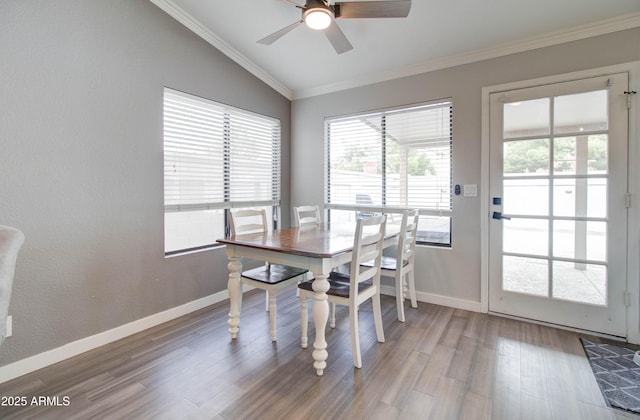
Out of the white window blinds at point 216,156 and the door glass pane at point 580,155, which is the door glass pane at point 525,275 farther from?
the white window blinds at point 216,156

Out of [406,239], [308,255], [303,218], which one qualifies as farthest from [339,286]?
[303,218]

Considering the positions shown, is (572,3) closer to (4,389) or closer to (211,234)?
(211,234)

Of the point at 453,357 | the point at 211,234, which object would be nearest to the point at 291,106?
the point at 211,234

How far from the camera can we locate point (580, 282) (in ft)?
8.36

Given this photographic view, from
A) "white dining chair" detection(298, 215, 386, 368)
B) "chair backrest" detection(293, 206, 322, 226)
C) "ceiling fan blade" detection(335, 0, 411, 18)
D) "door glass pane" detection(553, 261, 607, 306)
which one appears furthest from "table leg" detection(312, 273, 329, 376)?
"door glass pane" detection(553, 261, 607, 306)

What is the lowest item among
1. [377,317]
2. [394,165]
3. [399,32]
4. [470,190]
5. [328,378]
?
[328,378]

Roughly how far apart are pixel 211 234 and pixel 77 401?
5.72 ft

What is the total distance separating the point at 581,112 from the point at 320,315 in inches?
103

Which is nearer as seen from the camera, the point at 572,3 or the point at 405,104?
the point at 572,3

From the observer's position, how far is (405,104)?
3299mm

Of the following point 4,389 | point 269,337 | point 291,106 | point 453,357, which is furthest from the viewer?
point 291,106

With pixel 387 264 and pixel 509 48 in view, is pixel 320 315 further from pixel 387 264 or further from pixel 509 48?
pixel 509 48

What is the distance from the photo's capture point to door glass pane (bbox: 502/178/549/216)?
2.65 meters

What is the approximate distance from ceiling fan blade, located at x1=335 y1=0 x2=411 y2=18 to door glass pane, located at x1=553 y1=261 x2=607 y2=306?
2353 millimetres
